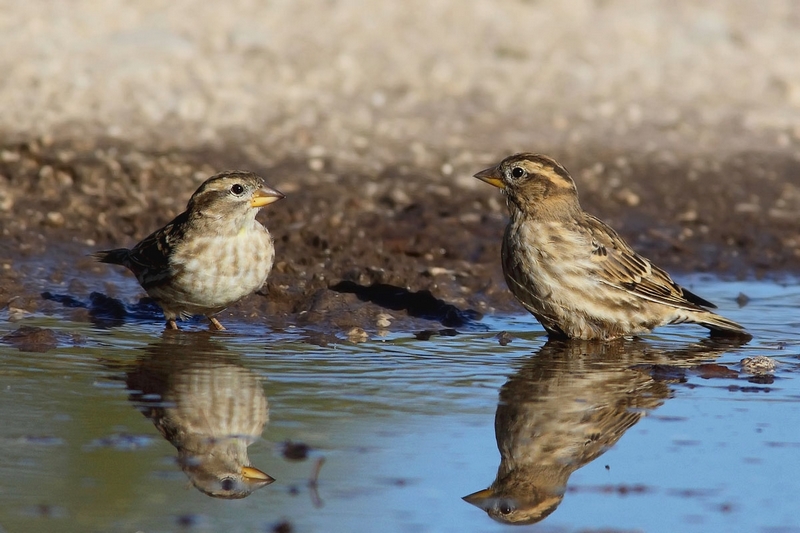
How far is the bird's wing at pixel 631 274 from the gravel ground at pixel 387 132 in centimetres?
116

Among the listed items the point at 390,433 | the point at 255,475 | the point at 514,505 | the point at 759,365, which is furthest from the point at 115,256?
the point at 514,505

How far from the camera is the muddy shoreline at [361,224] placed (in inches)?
360

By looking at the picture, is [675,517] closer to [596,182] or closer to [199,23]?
[596,182]

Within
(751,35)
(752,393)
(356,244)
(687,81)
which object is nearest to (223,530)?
(752,393)

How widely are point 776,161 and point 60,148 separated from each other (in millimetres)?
7591

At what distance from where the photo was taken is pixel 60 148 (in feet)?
38.5

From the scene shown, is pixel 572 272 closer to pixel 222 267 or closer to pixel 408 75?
pixel 222 267

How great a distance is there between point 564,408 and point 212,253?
2.89m

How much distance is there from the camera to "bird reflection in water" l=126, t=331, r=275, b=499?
529cm

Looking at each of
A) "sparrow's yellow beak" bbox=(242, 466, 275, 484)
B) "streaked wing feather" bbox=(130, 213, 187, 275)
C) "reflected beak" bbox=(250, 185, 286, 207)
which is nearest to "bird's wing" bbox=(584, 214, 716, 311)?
"reflected beak" bbox=(250, 185, 286, 207)

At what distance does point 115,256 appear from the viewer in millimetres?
9047

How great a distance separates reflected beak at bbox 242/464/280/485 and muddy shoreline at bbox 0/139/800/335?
3117 mm

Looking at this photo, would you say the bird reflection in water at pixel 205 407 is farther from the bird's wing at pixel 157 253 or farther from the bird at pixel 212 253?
the bird's wing at pixel 157 253

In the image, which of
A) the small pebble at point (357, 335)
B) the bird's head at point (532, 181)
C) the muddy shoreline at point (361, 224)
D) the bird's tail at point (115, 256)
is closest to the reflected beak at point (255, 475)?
the small pebble at point (357, 335)
